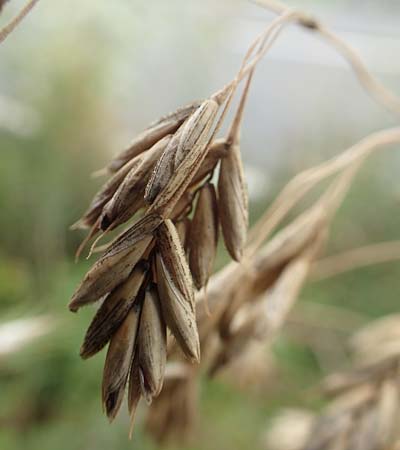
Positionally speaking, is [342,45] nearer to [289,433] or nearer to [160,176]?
[160,176]

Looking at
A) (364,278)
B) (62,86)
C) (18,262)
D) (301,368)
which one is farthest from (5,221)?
(364,278)

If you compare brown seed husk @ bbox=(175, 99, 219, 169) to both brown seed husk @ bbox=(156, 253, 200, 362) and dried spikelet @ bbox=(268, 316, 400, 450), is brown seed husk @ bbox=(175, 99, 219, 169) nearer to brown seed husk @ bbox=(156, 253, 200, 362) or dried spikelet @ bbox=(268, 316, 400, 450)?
brown seed husk @ bbox=(156, 253, 200, 362)

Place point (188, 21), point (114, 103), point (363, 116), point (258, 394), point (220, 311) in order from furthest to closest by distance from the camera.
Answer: point (363, 116), point (188, 21), point (114, 103), point (258, 394), point (220, 311)

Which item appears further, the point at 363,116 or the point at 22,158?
the point at 363,116

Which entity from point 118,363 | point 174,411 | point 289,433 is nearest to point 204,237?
point 118,363

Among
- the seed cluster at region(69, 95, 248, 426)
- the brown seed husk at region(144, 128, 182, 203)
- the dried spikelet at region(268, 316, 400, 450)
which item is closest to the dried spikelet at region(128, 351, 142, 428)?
the seed cluster at region(69, 95, 248, 426)

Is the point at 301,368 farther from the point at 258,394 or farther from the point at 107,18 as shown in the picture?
the point at 107,18
